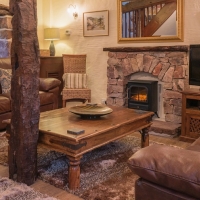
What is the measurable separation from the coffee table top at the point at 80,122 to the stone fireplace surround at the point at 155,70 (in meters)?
1.33

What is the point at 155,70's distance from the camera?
4.61 m

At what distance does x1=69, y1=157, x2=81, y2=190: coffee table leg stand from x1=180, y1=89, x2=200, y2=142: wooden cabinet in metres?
1.90

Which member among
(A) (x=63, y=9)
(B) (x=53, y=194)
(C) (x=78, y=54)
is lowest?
(B) (x=53, y=194)

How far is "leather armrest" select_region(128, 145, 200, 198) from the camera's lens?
1243 mm

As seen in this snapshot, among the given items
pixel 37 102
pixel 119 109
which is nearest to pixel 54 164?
pixel 37 102

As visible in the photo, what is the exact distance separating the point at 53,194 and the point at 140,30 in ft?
10.5

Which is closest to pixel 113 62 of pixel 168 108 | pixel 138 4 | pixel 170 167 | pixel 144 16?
pixel 144 16

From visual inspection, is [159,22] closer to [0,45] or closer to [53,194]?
[0,45]

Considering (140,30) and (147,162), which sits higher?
(140,30)

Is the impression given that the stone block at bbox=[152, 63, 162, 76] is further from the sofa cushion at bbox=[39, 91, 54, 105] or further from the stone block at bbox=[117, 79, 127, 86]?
the sofa cushion at bbox=[39, 91, 54, 105]

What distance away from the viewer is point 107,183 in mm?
2494

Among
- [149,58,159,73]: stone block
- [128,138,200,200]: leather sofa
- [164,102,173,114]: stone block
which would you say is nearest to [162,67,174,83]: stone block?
[149,58,159,73]: stone block

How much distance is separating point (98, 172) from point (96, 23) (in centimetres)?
330

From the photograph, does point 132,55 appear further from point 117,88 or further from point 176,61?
point 176,61
